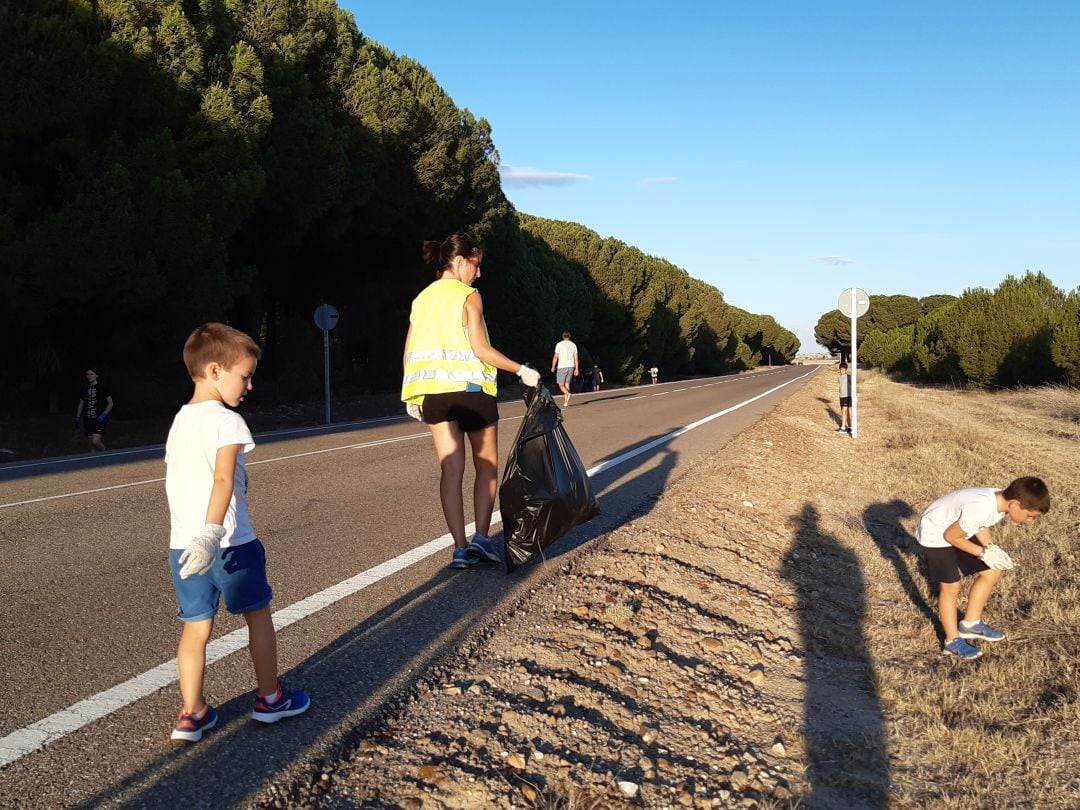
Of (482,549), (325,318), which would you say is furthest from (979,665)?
(325,318)

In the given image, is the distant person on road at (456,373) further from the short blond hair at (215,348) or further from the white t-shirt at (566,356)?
the white t-shirt at (566,356)

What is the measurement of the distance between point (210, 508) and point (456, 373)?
2.25 m

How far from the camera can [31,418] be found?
16688mm

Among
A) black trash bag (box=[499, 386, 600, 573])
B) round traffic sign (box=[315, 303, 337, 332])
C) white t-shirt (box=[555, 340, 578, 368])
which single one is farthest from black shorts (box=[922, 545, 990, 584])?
round traffic sign (box=[315, 303, 337, 332])

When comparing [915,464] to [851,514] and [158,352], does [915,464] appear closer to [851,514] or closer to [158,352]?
[851,514]

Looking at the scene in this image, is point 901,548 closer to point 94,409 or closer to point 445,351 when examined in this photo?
point 445,351

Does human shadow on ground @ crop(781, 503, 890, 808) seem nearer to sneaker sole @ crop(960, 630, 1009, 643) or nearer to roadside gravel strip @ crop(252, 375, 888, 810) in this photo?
roadside gravel strip @ crop(252, 375, 888, 810)

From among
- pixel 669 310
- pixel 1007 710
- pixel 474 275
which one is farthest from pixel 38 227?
pixel 669 310

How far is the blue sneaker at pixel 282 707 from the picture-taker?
309 cm

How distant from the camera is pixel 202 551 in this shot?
2756 mm

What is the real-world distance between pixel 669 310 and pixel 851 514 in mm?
55517

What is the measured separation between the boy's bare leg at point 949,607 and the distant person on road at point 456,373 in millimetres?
2388

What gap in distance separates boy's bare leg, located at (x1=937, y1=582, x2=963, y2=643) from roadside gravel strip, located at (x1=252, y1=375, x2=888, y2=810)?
480 mm

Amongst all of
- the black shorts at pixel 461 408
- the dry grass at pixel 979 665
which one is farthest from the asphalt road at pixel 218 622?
the dry grass at pixel 979 665
